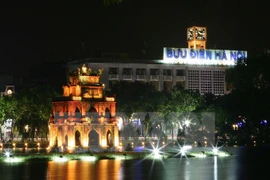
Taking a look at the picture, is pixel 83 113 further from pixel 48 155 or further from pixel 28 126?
pixel 28 126

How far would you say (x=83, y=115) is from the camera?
250 feet

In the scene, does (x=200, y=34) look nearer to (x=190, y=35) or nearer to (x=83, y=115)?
(x=190, y=35)

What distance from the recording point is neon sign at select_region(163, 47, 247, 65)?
17912cm

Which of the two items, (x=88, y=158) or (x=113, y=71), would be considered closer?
(x=88, y=158)

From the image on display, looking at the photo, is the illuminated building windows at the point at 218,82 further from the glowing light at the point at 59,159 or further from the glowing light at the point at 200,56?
the glowing light at the point at 59,159

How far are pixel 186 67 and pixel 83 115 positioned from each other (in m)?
107

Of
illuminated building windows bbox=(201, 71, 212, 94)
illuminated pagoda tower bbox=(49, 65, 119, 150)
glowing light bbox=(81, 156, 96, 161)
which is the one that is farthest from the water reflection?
illuminated building windows bbox=(201, 71, 212, 94)

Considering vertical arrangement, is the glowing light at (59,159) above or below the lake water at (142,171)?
above

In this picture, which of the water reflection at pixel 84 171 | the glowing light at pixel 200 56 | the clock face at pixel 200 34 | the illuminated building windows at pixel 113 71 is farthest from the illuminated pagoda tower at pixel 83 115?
the clock face at pixel 200 34

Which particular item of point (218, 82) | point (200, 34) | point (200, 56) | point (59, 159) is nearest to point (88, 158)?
point (59, 159)

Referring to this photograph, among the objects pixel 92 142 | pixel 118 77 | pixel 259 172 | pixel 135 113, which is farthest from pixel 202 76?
pixel 259 172

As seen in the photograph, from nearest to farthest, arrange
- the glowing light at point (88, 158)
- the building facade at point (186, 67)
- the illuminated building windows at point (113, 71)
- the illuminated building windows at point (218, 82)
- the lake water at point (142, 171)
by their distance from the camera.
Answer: the lake water at point (142, 171) → the glowing light at point (88, 158) → the illuminated building windows at point (113, 71) → the building facade at point (186, 67) → the illuminated building windows at point (218, 82)

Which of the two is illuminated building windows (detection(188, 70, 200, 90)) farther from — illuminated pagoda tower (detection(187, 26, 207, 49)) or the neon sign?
illuminated pagoda tower (detection(187, 26, 207, 49))

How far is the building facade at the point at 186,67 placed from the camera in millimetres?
178500
